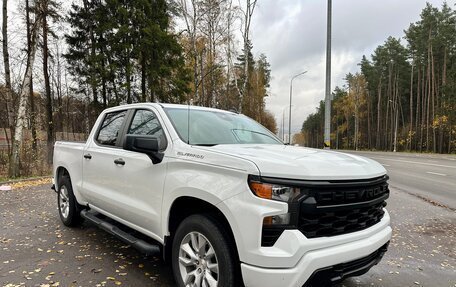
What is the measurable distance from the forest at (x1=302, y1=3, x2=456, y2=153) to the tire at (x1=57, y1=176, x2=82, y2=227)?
→ 4307 centimetres

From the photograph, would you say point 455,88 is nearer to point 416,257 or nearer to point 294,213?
point 416,257

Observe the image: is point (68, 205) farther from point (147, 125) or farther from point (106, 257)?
point (147, 125)

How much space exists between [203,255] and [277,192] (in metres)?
0.92

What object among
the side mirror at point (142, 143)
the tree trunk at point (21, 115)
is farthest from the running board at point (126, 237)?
the tree trunk at point (21, 115)

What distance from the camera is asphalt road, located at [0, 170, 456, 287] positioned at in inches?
141

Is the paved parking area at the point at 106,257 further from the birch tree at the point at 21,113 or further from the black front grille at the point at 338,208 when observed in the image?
the birch tree at the point at 21,113

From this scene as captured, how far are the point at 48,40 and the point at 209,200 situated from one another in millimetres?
20593

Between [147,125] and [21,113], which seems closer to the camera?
[147,125]

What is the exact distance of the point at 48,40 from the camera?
19.2m

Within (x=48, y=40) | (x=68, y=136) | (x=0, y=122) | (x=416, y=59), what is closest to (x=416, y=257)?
(x=0, y=122)

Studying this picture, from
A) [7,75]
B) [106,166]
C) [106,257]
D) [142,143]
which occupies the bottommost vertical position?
[106,257]

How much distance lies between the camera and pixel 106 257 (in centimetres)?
419

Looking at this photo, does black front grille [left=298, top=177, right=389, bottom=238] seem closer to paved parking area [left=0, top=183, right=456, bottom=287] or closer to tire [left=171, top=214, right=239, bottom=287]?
tire [left=171, top=214, right=239, bottom=287]

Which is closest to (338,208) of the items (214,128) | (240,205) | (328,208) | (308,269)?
(328,208)
